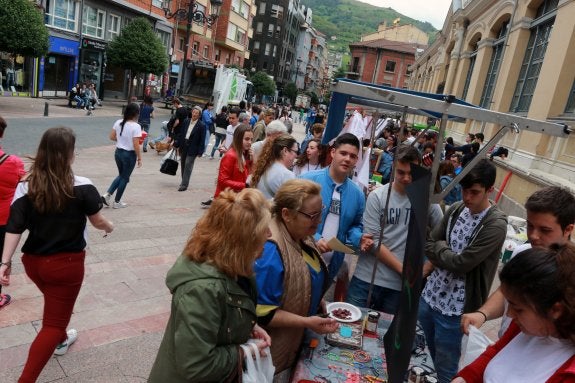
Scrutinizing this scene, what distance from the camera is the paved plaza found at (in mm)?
3258

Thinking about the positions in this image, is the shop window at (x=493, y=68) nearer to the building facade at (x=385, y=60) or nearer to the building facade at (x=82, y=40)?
the building facade at (x=82, y=40)

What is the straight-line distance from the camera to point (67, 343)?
337 centimetres

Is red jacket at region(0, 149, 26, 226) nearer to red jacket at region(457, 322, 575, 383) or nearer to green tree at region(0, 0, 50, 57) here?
red jacket at region(457, 322, 575, 383)

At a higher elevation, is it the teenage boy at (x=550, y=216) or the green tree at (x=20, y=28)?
the green tree at (x=20, y=28)

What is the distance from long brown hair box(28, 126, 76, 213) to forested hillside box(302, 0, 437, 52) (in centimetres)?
15980

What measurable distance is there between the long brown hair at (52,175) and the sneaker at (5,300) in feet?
6.19

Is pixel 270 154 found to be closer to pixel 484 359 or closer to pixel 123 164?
pixel 484 359

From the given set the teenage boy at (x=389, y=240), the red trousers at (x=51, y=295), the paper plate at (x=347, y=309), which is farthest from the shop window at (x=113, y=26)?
the paper plate at (x=347, y=309)

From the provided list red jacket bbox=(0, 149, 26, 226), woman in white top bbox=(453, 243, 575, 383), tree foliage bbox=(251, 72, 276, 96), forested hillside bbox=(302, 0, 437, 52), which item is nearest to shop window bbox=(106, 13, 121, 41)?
tree foliage bbox=(251, 72, 276, 96)

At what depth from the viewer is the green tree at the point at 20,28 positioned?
57.6 ft

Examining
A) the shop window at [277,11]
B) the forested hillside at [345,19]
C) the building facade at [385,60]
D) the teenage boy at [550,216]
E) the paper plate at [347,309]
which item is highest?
the forested hillside at [345,19]

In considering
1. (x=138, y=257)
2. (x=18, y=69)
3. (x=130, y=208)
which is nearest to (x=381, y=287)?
(x=138, y=257)

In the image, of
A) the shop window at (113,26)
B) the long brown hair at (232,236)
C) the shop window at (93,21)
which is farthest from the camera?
the shop window at (113,26)

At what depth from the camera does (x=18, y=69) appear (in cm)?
2394
